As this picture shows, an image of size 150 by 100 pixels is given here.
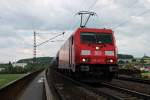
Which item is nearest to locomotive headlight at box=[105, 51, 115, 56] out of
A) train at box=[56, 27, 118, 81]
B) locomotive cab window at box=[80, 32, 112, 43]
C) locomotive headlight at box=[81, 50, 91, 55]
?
train at box=[56, 27, 118, 81]

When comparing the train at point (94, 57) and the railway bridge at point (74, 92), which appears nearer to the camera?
the railway bridge at point (74, 92)

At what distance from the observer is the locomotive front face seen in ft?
77.6

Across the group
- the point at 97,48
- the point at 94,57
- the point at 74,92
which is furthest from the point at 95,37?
the point at 74,92

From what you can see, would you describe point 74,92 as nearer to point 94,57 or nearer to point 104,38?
point 94,57

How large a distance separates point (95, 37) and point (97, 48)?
867 millimetres

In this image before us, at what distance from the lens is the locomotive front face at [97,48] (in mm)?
23656

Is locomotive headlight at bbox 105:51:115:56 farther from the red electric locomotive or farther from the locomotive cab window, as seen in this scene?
the locomotive cab window

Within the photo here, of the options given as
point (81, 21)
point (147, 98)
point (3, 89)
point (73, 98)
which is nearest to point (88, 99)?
point (73, 98)

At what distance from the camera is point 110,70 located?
76.3ft

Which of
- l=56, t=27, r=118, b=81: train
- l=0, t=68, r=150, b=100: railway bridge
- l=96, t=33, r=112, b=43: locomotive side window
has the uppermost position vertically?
l=96, t=33, r=112, b=43: locomotive side window

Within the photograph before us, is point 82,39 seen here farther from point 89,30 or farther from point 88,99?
point 88,99

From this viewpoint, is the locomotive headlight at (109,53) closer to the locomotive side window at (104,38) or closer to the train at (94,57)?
the train at (94,57)

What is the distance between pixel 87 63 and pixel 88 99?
744cm

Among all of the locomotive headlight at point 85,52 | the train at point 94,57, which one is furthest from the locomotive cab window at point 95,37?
the locomotive headlight at point 85,52
